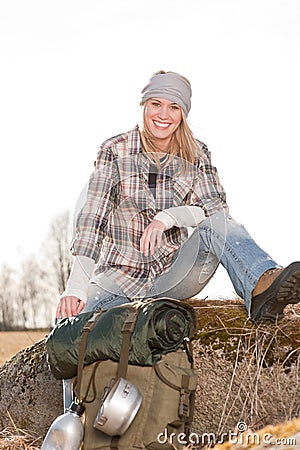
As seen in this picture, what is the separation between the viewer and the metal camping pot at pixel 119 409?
3811 mm

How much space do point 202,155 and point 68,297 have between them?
4.54ft

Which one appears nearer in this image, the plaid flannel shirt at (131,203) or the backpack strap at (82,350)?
the backpack strap at (82,350)

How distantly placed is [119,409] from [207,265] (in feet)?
3.86

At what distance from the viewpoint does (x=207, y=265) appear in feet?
14.9

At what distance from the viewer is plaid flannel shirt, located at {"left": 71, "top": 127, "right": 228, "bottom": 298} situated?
4695 millimetres

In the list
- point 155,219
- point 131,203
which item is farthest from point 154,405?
point 131,203

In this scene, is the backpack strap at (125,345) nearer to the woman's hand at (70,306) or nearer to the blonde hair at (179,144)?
the woman's hand at (70,306)

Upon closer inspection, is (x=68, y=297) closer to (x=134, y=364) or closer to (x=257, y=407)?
(x=134, y=364)

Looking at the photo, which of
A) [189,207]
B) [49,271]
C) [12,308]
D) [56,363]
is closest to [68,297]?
[56,363]

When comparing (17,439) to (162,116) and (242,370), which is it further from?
(162,116)

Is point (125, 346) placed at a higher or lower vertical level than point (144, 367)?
higher

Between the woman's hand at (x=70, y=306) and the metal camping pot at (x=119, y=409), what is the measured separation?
0.73 meters

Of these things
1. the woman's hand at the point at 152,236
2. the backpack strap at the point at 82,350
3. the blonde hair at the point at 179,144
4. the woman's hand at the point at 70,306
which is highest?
the blonde hair at the point at 179,144

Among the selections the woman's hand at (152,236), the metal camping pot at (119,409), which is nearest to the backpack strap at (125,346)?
the metal camping pot at (119,409)
